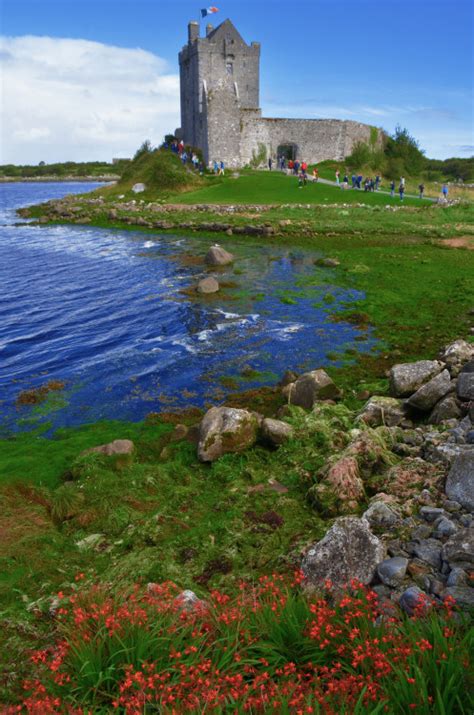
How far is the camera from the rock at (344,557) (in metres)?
6.48

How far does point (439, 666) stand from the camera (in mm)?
4613

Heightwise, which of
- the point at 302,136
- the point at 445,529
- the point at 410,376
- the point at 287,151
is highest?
the point at 302,136

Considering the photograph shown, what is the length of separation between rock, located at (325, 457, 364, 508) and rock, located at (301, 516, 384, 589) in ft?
5.34

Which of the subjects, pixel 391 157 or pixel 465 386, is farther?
pixel 391 157

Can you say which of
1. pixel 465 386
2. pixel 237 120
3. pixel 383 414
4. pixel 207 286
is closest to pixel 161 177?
pixel 237 120

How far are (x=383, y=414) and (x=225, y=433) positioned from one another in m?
3.63

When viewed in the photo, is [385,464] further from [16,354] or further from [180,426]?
[16,354]

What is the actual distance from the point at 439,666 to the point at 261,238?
35.8 meters

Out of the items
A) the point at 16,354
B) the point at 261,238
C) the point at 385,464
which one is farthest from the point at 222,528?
the point at 261,238

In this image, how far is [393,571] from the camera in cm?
630

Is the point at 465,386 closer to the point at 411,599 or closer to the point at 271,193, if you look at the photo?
the point at 411,599

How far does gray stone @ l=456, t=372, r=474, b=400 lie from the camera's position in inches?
430

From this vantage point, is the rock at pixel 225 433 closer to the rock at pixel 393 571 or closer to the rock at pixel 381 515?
the rock at pixel 381 515

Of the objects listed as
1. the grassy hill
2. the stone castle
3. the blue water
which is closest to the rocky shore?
the blue water
